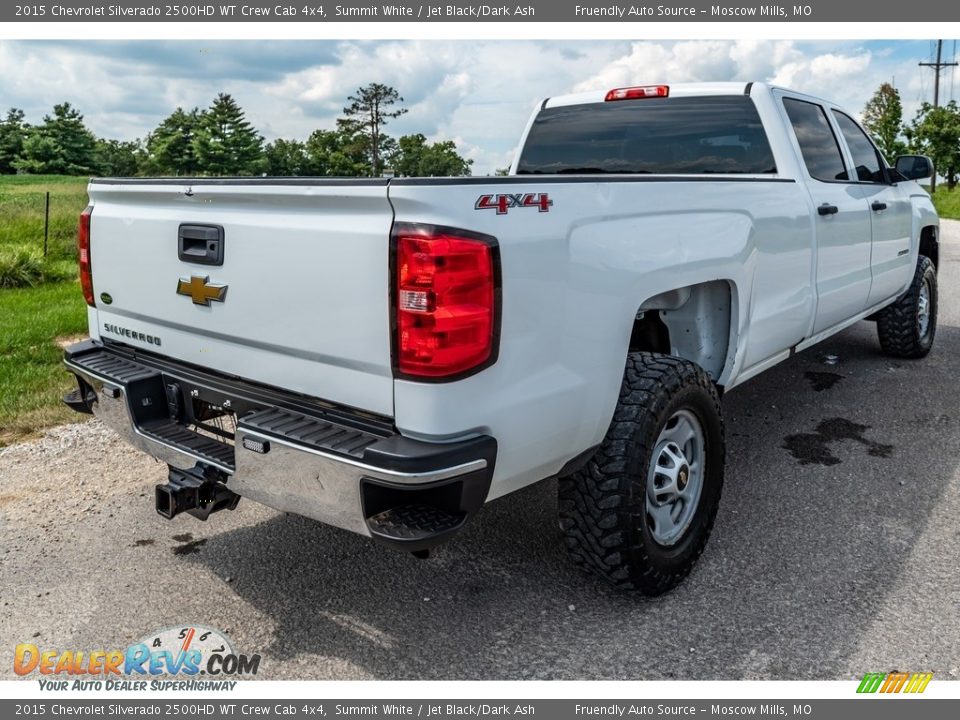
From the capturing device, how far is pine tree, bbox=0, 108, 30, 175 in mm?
80688

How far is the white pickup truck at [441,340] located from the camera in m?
2.30

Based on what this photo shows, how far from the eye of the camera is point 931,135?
3859 cm

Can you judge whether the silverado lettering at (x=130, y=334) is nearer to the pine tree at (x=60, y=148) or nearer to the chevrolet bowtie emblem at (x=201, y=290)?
the chevrolet bowtie emblem at (x=201, y=290)

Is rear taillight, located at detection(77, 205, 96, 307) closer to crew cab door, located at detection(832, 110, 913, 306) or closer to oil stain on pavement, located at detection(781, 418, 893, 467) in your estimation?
oil stain on pavement, located at detection(781, 418, 893, 467)

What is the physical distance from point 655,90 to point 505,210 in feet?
9.27

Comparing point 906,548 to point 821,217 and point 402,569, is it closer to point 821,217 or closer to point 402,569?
point 821,217

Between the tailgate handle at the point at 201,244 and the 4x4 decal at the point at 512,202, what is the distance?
996 millimetres

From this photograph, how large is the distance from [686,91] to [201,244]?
3.05 meters

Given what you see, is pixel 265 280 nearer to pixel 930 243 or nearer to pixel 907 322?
pixel 907 322

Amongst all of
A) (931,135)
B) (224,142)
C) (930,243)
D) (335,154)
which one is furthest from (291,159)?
(224,142)

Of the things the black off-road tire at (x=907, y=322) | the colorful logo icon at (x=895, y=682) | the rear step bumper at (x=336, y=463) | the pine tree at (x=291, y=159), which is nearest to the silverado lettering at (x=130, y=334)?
the rear step bumper at (x=336, y=463)

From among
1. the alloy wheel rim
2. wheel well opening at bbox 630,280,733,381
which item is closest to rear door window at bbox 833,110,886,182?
wheel well opening at bbox 630,280,733,381

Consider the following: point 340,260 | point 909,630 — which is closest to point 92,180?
point 340,260

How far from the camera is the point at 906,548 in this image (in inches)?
137
